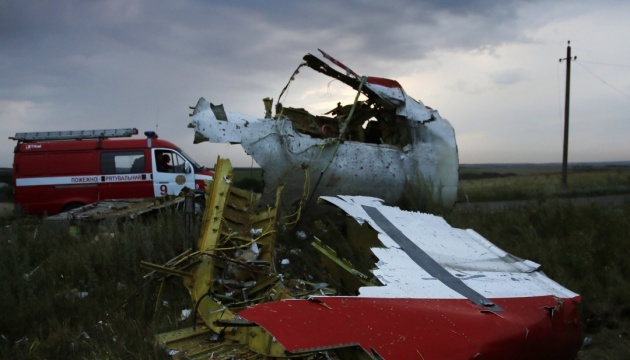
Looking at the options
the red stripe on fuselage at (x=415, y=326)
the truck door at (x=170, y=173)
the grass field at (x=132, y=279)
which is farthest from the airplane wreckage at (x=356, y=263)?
the truck door at (x=170, y=173)

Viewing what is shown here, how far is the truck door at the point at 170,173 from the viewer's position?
13188 mm

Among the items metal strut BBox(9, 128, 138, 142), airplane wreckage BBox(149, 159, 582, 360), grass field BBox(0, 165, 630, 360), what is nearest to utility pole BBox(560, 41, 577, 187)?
grass field BBox(0, 165, 630, 360)


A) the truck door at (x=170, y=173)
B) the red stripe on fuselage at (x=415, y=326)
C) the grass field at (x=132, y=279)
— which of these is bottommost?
the grass field at (x=132, y=279)

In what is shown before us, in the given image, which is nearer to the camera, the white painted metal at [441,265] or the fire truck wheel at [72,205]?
the white painted metal at [441,265]

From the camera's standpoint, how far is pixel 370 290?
3.05m

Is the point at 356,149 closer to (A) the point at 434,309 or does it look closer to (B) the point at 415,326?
(A) the point at 434,309

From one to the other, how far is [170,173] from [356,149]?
26.3 feet

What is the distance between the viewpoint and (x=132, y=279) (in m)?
5.77

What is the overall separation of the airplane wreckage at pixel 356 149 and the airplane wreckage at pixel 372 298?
0.71 m

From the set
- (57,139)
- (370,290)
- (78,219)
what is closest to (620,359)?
(370,290)

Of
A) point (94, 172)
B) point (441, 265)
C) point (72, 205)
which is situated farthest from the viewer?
point (94, 172)

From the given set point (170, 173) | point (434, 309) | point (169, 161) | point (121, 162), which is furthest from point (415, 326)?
point (121, 162)

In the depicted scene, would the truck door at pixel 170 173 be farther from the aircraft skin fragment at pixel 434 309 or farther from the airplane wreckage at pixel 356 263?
the aircraft skin fragment at pixel 434 309

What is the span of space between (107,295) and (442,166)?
4194 mm
